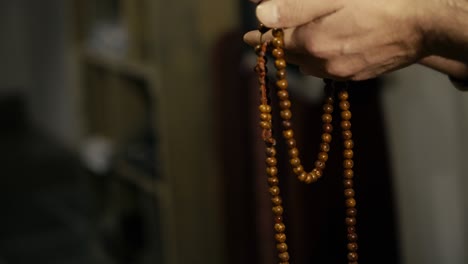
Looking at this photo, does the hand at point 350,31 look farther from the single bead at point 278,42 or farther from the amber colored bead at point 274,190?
the amber colored bead at point 274,190

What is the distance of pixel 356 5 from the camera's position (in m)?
0.66

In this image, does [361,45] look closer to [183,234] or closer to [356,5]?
[356,5]

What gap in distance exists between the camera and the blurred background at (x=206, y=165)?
1.29 m

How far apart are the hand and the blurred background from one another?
1.88ft

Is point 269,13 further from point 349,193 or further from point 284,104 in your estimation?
point 349,193

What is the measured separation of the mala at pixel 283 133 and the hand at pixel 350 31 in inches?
0.9

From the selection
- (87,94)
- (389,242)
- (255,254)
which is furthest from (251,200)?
(87,94)

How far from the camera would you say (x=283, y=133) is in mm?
716

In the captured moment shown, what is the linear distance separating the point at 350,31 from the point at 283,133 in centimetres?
12

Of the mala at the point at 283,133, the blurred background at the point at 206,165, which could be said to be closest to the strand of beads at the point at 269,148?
the mala at the point at 283,133

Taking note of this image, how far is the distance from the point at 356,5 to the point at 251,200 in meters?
1.05

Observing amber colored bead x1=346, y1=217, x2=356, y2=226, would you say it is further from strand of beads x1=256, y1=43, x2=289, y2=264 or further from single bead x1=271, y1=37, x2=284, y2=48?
single bead x1=271, y1=37, x2=284, y2=48

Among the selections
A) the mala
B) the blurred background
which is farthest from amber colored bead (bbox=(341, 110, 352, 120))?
the blurred background

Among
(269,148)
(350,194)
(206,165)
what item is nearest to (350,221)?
(350,194)
